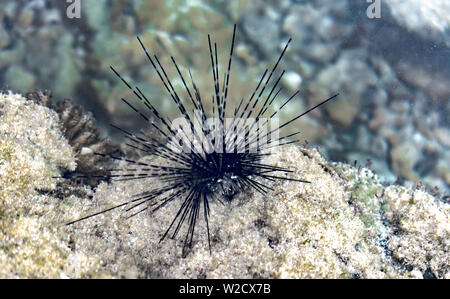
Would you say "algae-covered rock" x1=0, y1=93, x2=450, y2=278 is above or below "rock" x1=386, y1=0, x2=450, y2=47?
below

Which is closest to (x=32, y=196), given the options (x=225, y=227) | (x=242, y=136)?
(x=225, y=227)

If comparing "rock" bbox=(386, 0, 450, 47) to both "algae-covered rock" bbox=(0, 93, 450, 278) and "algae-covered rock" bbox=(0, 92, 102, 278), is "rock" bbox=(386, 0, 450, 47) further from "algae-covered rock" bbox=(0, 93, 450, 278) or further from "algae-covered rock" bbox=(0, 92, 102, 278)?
"algae-covered rock" bbox=(0, 92, 102, 278)

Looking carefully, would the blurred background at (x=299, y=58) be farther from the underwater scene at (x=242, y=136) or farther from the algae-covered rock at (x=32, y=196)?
the algae-covered rock at (x=32, y=196)

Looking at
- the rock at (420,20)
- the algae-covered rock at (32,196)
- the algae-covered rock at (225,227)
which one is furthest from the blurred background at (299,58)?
the algae-covered rock at (32,196)

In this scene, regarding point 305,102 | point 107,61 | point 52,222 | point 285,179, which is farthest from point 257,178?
point 107,61

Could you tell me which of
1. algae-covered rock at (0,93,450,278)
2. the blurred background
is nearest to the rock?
the blurred background

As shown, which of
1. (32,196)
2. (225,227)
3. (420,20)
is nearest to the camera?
(32,196)

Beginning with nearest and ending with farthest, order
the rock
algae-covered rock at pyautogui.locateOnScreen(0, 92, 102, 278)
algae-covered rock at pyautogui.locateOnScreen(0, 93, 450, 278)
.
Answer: algae-covered rock at pyautogui.locateOnScreen(0, 92, 102, 278), algae-covered rock at pyautogui.locateOnScreen(0, 93, 450, 278), the rock

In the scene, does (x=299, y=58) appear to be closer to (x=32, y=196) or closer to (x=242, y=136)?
(x=242, y=136)
